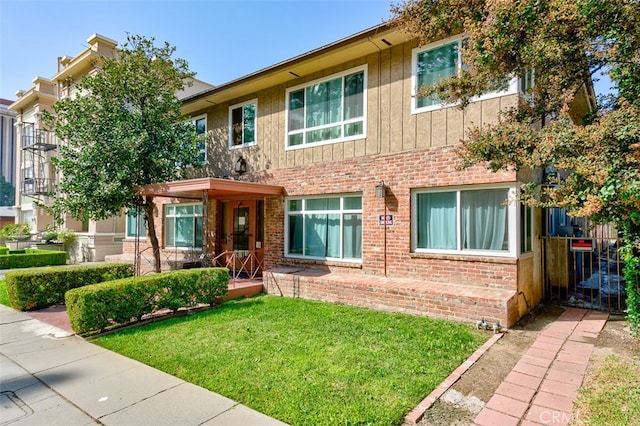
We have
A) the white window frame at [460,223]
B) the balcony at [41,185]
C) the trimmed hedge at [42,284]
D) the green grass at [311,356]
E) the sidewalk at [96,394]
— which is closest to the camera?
the sidewalk at [96,394]

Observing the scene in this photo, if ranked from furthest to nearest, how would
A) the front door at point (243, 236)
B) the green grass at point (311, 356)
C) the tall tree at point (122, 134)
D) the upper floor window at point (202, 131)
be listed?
1. the upper floor window at point (202, 131)
2. the front door at point (243, 236)
3. the tall tree at point (122, 134)
4. the green grass at point (311, 356)

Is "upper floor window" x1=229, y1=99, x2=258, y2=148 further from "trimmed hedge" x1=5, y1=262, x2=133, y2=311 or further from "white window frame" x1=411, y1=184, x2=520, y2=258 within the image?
"white window frame" x1=411, y1=184, x2=520, y2=258

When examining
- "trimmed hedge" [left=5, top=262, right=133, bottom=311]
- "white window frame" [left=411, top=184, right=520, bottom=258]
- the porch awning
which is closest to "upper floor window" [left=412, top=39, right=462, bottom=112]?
"white window frame" [left=411, top=184, right=520, bottom=258]

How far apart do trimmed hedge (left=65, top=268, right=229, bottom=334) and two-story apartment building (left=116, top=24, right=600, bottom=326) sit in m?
1.57

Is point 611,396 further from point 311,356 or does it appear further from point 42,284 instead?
point 42,284

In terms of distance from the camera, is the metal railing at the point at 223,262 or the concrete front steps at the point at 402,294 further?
the metal railing at the point at 223,262

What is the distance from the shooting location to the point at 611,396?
11.9ft

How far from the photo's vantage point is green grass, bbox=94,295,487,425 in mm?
3627

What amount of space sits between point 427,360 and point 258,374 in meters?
2.25

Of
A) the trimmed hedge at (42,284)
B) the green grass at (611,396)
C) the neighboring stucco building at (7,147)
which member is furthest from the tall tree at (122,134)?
the neighboring stucco building at (7,147)

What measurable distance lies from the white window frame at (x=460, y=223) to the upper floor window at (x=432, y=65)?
76.5 inches

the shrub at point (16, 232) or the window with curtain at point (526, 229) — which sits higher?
the window with curtain at point (526, 229)

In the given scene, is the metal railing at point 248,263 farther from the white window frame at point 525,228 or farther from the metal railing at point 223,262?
the white window frame at point 525,228

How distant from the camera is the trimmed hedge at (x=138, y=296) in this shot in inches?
Answer: 245
